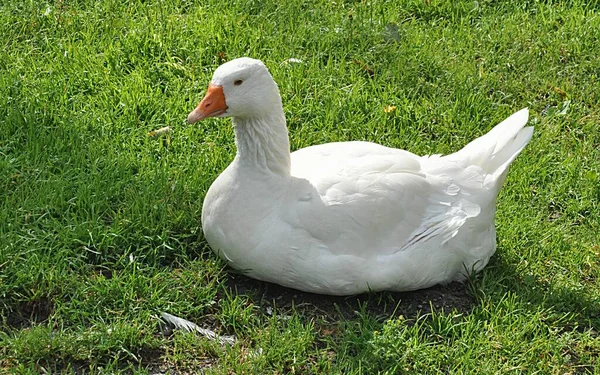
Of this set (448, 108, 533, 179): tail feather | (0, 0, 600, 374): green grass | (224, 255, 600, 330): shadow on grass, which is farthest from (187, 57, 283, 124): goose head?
(448, 108, 533, 179): tail feather

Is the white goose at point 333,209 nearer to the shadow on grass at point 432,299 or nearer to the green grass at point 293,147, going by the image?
the shadow on grass at point 432,299

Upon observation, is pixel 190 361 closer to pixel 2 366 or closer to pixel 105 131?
pixel 2 366

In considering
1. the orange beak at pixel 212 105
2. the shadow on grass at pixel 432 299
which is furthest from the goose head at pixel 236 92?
the shadow on grass at pixel 432 299

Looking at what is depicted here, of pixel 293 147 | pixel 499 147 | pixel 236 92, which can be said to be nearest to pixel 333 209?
pixel 236 92

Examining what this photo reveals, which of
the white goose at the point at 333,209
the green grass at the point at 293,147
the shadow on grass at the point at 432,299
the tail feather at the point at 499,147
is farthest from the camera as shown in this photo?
the tail feather at the point at 499,147

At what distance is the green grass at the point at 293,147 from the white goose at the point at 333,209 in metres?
0.21

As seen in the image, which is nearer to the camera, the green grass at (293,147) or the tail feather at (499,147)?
the green grass at (293,147)

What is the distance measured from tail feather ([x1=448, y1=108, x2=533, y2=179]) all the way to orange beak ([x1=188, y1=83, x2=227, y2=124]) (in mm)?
1431

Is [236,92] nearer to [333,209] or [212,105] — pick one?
[212,105]

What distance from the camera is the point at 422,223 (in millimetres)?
4656

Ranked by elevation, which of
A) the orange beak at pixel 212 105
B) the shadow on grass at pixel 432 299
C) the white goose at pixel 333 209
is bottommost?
the shadow on grass at pixel 432 299

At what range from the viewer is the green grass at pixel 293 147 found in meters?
4.32

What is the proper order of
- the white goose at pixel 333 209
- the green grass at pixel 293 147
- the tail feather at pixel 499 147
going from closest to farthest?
the green grass at pixel 293 147
the white goose at pixel 333 209
the tail feather at pixel 499 147

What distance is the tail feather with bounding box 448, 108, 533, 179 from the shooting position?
484 centimetres
